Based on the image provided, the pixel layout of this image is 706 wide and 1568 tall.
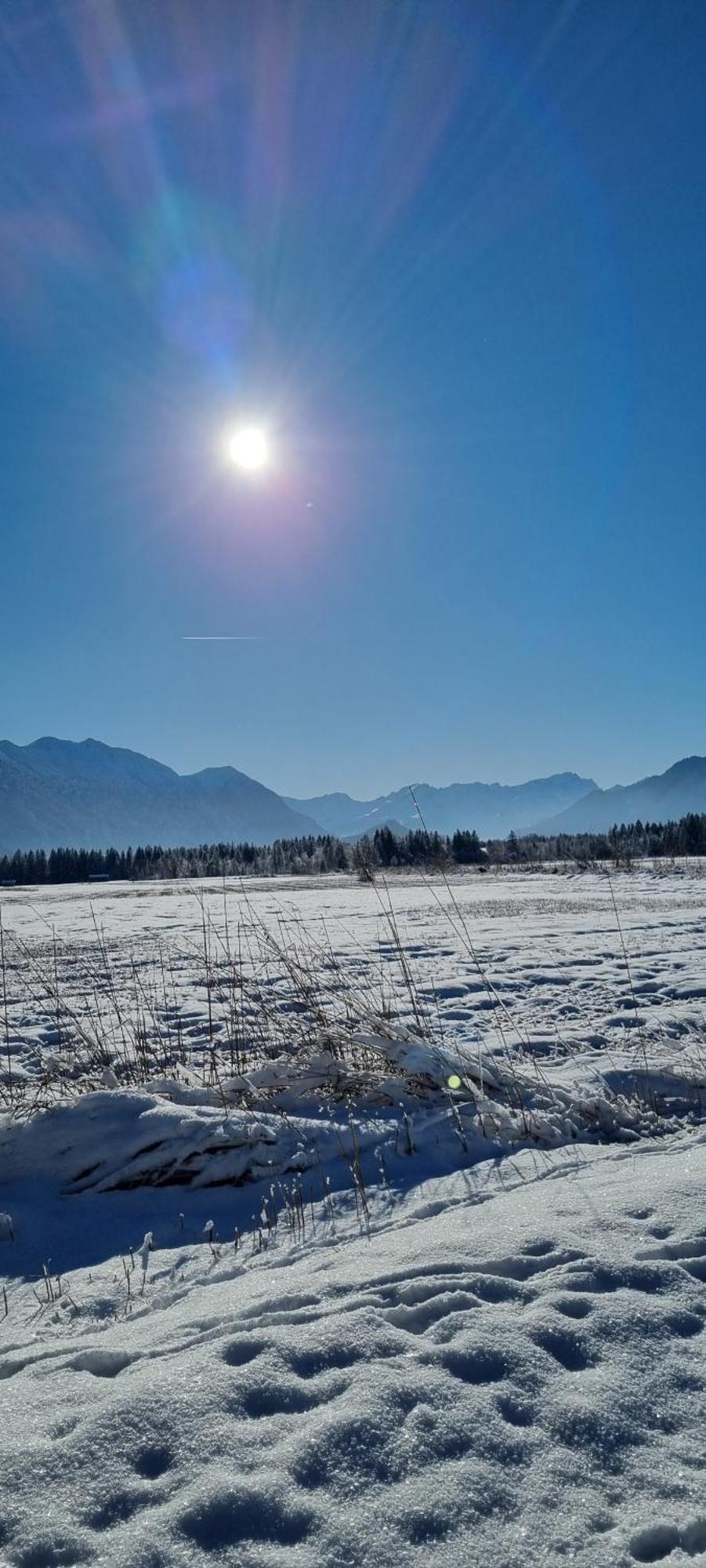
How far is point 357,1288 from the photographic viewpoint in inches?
107

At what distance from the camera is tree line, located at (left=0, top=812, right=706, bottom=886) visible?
7088 cm

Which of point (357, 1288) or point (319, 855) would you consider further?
point (319, 855)

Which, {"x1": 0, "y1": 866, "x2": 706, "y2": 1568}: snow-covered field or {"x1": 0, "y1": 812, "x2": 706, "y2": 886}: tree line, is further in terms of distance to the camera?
{"x1": 0, "y1": 812, "x2": 706, "y2": 886}: tree line

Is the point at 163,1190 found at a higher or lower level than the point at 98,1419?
lower

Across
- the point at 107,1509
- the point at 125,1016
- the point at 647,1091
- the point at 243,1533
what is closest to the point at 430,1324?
the point at 243,1533

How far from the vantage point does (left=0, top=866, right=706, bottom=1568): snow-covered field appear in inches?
66.9

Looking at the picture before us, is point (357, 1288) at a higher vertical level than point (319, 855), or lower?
lower

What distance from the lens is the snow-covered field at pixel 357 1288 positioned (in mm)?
1700

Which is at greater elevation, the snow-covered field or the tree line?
the tree line

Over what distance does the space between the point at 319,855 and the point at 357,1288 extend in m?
76.1

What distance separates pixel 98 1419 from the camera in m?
2.00

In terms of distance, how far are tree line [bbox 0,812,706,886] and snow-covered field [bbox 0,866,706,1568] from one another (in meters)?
56.8

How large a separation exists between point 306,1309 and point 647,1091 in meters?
3.58

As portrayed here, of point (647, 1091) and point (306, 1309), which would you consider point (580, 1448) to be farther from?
point (647, 1091)
